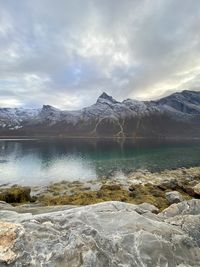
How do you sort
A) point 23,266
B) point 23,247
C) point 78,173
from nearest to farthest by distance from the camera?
point 23,266, point 23,247, point 78,173

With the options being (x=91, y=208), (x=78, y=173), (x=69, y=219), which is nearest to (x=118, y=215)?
(x=91, y=208)

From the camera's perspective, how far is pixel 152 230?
10.5m

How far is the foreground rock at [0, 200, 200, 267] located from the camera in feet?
27.6

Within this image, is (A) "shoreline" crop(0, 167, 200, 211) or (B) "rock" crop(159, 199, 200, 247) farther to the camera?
(A) "shoreline" crop(0, 167, 200, 211)

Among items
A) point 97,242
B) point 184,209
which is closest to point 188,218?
point 184,209

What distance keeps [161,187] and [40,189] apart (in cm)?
1947

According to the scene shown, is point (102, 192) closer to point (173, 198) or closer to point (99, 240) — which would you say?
point (173, 198)

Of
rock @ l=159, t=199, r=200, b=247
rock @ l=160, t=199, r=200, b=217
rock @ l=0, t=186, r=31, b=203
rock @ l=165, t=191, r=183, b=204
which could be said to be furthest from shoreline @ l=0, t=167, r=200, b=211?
rock @ l=159, t=199, r=200, b=247

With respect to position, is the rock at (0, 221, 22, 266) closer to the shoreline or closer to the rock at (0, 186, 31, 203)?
the shoreline

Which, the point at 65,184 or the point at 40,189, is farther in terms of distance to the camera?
the point at 65,184

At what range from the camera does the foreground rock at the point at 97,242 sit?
841 cm

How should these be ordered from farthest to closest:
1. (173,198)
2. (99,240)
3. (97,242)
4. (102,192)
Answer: (102,192) < (173,198) < (99,240) < (97,242)

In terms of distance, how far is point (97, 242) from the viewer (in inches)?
362

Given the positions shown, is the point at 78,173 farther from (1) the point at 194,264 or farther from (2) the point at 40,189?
(1) the point at 194,264
